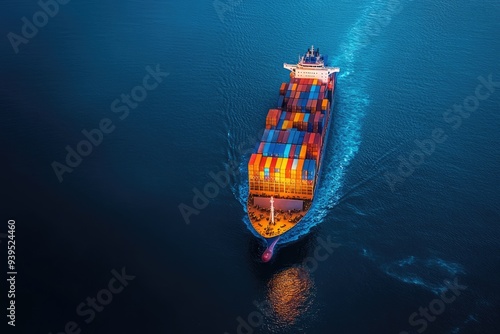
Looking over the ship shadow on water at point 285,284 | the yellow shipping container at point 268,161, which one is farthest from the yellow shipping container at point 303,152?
the ship shadow on water at point 285,284

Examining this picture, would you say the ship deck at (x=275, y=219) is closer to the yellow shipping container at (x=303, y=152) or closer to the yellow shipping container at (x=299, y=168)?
the yellow shipping container at (x=299, y=168)

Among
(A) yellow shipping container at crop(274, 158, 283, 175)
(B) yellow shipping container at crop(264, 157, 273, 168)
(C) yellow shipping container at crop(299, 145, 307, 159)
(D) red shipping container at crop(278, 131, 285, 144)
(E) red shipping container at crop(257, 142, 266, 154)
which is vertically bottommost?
(C) yellow shipping container at crop(299, 145, 307, 159)

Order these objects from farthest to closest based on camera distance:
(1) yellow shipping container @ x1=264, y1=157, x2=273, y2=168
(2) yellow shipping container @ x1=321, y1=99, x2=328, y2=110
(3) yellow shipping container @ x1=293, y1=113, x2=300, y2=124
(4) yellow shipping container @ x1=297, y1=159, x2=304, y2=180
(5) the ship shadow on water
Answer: (2) yellow shipping container @ x1=321, y1=99, x2=328, y2=110
(3) yellow shipping container @ x1=293, y1=113, x2=300, y2=124
(1) yellow shipping container @ x1=264, y1=157, x2=273, y2=168
(4) yellow shipping container @ x1=297, y1=159, x2=304, y2=180
(5) the ship shadow on water

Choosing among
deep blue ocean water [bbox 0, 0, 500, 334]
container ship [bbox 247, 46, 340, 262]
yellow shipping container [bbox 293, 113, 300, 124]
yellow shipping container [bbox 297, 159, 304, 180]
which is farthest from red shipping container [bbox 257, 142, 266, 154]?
yellow shipping container [bbox 293, 113, 300, 124]

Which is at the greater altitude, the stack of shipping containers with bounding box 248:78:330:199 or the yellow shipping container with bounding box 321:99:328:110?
the stack of shipping containers with bounding box 248:78:330:199

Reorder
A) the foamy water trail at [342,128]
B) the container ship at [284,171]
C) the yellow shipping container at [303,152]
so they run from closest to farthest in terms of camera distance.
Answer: the container ship at [284,171], the yellow shipping container at [303,152], the foamy water trail at [342,128]

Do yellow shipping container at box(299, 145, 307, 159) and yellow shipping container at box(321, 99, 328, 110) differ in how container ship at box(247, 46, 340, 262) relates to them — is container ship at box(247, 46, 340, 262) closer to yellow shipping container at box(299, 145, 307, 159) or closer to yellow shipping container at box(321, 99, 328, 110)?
yellow shipping container at box(299, 145, 307, 159)

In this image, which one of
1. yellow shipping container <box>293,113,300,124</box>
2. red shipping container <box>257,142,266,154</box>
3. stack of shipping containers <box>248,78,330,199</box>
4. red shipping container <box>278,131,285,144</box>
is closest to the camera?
stack of shipping containers <box>248,78,330,199</box>

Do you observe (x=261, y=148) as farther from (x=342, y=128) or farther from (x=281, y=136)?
(x=342, y=128)
